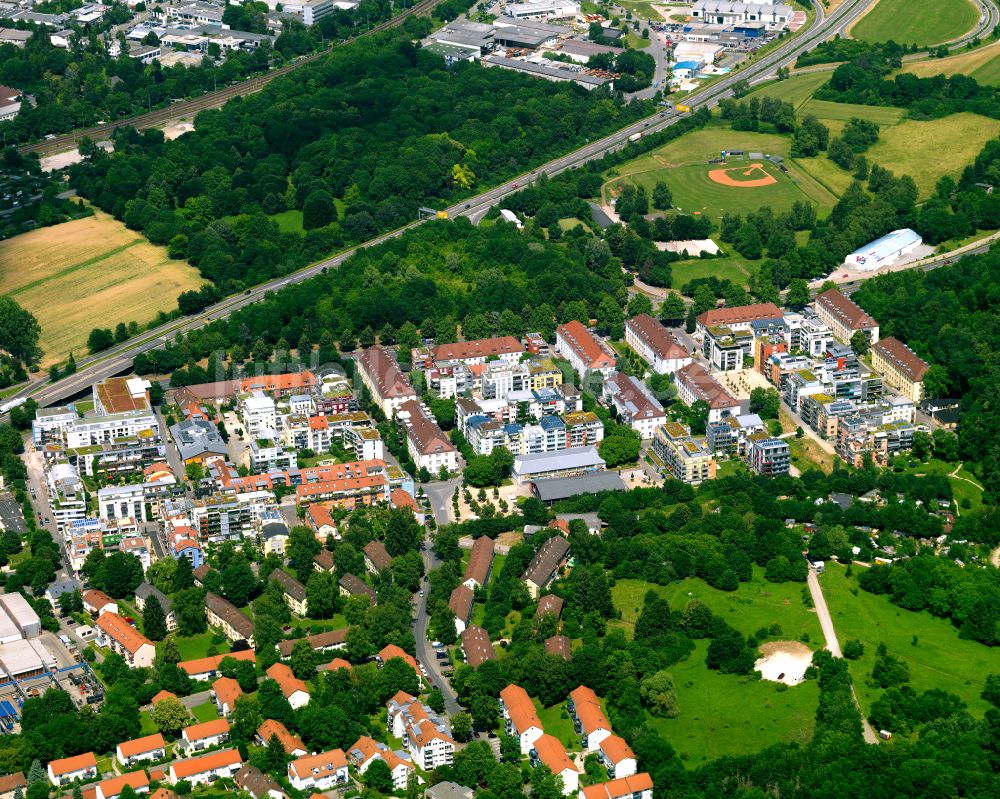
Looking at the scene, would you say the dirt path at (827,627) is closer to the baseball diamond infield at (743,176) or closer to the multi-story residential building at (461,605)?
the multi-story residential building at (461,605)

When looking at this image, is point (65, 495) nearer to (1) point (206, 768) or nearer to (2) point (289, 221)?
(1) point (206, 768)

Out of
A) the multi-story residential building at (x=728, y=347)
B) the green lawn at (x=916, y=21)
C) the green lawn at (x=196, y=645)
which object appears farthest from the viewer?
the green lawn at (x=916, y=21)

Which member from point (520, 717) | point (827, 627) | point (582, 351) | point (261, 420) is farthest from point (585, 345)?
point (520, 717)

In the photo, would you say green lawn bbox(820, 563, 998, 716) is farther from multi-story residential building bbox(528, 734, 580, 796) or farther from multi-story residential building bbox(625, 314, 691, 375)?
multi-story residential building bbox(625, 314, 691, 375)

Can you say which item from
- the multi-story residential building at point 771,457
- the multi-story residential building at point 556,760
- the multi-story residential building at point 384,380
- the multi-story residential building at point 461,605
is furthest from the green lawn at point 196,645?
the multi-story residential building at point 771,457

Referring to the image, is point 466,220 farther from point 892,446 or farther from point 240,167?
point 892,446

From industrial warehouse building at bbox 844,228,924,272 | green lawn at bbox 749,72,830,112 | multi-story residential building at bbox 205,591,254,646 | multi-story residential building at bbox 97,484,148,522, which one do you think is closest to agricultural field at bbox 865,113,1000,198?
green lawn at bbox 749,72,830,112

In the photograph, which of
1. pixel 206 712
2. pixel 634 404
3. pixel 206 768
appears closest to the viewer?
pixel 206 768
